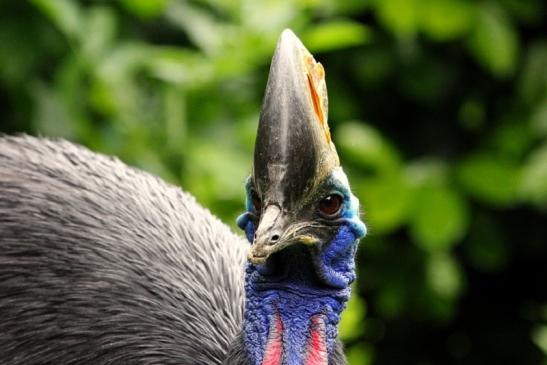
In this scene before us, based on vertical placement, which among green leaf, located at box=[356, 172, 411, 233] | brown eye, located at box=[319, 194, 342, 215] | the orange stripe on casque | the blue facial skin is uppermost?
green leaf, located at box=[356, 172, 411, 233]

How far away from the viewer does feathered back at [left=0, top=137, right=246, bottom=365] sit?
9.80 feet

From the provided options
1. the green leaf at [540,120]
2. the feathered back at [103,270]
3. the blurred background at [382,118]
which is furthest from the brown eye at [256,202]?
the green leaf at [540,120]

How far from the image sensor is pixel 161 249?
314 centimetres

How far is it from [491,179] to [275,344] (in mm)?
2215

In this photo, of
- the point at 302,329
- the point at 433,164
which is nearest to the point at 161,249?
the point at 302,329

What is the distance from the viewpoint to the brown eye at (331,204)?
2504 millimetres

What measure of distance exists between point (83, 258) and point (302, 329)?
2.09 feet

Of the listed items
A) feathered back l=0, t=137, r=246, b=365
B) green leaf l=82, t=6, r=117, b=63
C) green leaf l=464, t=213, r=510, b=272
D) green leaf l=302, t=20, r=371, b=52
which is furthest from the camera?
green leaf l=464, t=213, r=510, b=272

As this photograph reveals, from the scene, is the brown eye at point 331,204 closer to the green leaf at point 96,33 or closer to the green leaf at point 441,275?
the green leaf at point 96,33

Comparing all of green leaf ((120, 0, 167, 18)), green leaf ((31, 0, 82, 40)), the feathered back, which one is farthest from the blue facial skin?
green leaf ((120, 0, 167, 18))

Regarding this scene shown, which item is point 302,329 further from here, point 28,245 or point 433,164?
point 433,164

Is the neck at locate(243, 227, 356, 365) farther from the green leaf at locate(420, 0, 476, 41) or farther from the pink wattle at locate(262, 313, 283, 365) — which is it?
the green leaf at locate(420, 0, 476, 41)

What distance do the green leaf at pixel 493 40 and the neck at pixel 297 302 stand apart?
224cm

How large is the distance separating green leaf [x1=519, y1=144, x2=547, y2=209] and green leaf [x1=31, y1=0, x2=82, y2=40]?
1385 millimetres
